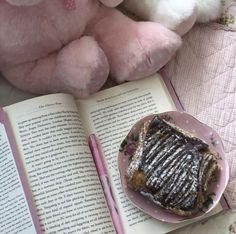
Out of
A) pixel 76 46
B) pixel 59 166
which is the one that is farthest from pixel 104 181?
pixel 76 46

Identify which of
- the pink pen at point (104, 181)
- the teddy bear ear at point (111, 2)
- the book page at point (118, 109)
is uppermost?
the teddy bear ear at point (111, 2)

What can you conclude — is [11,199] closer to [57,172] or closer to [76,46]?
[57,172]

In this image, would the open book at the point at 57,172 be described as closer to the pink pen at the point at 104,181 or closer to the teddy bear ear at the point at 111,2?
the pink pen at the point at 104,181

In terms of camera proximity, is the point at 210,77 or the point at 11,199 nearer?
the point at 11,199

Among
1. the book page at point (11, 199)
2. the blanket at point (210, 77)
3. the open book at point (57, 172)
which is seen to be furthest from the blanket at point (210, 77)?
the book page at point (11, 199)

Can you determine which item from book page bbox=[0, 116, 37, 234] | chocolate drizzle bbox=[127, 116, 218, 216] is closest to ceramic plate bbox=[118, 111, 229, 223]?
chocolate drizzle bbox=[127, 116, 218, 216]

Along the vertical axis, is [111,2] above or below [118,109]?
above

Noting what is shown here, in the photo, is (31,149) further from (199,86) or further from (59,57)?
(199,86)

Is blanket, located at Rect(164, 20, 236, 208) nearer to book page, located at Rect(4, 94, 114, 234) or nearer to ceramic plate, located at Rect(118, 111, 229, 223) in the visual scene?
ceramic plate, located at Rect(118, 111, 229, 223)
